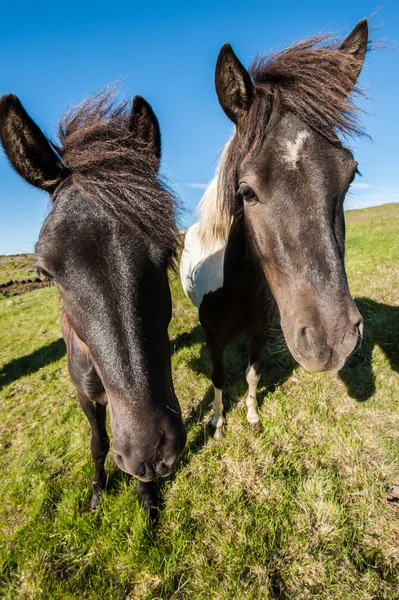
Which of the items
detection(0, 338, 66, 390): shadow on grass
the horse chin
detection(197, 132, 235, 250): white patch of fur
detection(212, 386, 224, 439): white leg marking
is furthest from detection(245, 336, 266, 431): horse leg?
detection(0, 338, 66, 390): shadow on grass

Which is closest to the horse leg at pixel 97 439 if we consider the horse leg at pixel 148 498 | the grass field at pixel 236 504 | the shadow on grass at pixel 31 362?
the grass field at pixel 236 504

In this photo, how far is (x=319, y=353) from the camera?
1611mm

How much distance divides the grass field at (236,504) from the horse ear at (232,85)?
2.47 m

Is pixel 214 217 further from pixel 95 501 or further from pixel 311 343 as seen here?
pixel 95 501

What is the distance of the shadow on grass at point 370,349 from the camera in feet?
13.0

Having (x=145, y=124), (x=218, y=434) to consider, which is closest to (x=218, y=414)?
(x=218, y=434)

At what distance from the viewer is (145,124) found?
214 cm

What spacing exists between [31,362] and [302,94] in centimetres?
689

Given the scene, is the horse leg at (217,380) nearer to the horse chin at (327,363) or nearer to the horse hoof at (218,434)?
the horse hoof at (218,434)

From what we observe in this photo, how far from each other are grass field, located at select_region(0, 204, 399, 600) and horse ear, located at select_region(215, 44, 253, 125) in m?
2.47

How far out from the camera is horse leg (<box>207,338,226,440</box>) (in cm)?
349

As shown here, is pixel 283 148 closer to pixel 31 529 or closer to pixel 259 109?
pixel 259 109

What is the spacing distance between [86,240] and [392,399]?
12.7 ft

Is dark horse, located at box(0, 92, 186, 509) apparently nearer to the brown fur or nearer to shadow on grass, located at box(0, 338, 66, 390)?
the brown fur
